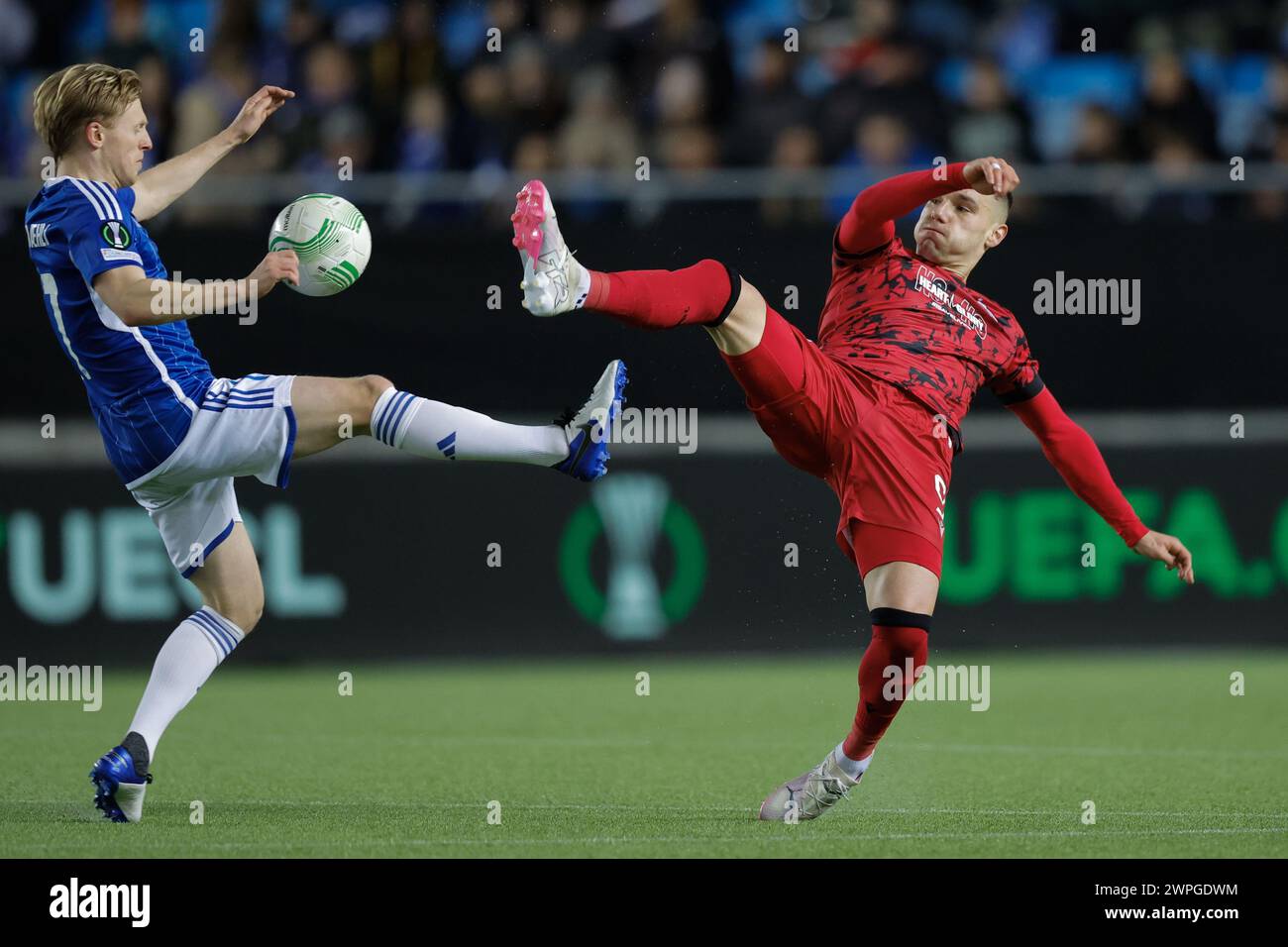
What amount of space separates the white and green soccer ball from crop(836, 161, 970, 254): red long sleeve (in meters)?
1.58

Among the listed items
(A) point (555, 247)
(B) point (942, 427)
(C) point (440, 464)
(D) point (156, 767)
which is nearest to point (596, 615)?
(C) point (440, 464)

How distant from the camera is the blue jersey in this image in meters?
5.49

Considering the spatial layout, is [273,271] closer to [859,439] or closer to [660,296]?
[660,296]

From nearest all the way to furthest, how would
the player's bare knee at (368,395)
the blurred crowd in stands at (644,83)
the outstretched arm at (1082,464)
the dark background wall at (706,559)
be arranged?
the player's bare knee at (368,395) < the outstretched arm at (1082,464) < the dark background wall at (706,559) < the blurred crowd in stands at (644,83)

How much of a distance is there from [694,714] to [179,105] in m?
5.02

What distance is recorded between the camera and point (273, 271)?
17.6 feet

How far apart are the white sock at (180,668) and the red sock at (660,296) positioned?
174 centimetres

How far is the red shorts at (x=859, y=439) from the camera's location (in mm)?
5750

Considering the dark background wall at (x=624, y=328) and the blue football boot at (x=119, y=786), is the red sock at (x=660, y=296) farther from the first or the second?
the dark background wall at (x=624, y=328)

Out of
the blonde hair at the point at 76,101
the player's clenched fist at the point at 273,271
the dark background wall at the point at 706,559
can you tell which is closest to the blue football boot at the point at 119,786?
the player's clenched fist at the point at 273,271

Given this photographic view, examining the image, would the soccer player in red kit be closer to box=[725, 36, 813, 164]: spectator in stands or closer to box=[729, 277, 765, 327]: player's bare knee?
box=[729, 277, 765, 327]: player's bare knee

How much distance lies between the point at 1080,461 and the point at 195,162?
3124mm

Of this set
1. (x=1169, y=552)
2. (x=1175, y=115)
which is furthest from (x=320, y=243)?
(x=1175, y=115)

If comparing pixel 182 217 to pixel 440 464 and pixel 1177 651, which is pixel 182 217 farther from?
pixel 1177 651
